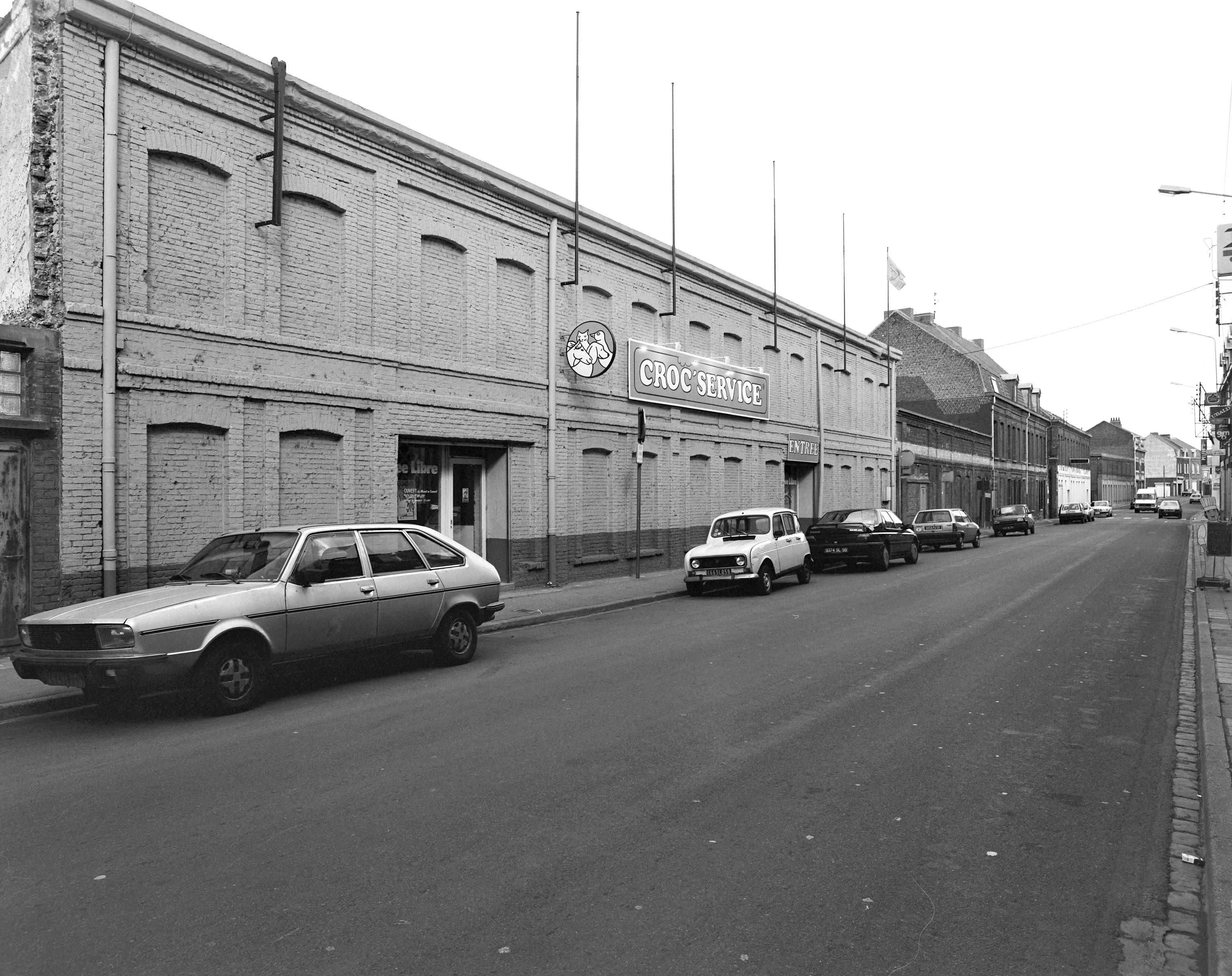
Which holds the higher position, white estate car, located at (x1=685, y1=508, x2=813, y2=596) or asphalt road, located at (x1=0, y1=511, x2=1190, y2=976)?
white estate car, located at (x1=685, y1=508, x2=813, y2=596)

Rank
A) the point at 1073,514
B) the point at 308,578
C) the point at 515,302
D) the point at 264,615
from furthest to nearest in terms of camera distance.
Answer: the point at 1073,514 < the point at 515,302 < the point at 308,578 < the point at 264,615

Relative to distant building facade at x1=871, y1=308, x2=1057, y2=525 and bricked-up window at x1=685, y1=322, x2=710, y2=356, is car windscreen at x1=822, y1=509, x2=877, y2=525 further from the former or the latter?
distant building facade at x1=871, y1=308, x2=1057, y2=525

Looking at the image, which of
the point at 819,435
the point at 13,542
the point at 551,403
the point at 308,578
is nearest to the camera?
the point at 308,578

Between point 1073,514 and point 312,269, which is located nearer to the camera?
point 312,269

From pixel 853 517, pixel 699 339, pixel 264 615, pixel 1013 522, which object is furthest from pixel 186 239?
pixel 1013 522

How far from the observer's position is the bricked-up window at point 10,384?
998 centimetres

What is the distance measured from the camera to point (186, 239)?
1185 centimetres

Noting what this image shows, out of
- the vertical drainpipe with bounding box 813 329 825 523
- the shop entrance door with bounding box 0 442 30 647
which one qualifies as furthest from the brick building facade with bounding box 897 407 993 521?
the shop entrance door with bounding box 0 442 30 647

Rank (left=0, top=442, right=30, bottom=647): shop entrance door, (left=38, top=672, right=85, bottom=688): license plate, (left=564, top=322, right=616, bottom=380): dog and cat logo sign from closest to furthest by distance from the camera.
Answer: (left=38, top=672, right=85, bottom=688): license plate
(left=0, top=442, right=30, bottom=647): shop entrance door
(left=564, top=322, right=616, bottom=380): dog and cat logo sign

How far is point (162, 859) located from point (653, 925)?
8.14ft

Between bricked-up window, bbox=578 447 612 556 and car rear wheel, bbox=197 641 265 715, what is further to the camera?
bricked-up window, bbox=578 447 612 556

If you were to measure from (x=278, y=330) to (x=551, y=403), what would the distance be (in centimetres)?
619

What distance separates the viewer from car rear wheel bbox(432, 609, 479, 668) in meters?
9.53

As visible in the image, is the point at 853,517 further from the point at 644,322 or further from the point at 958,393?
the point at 958,393
